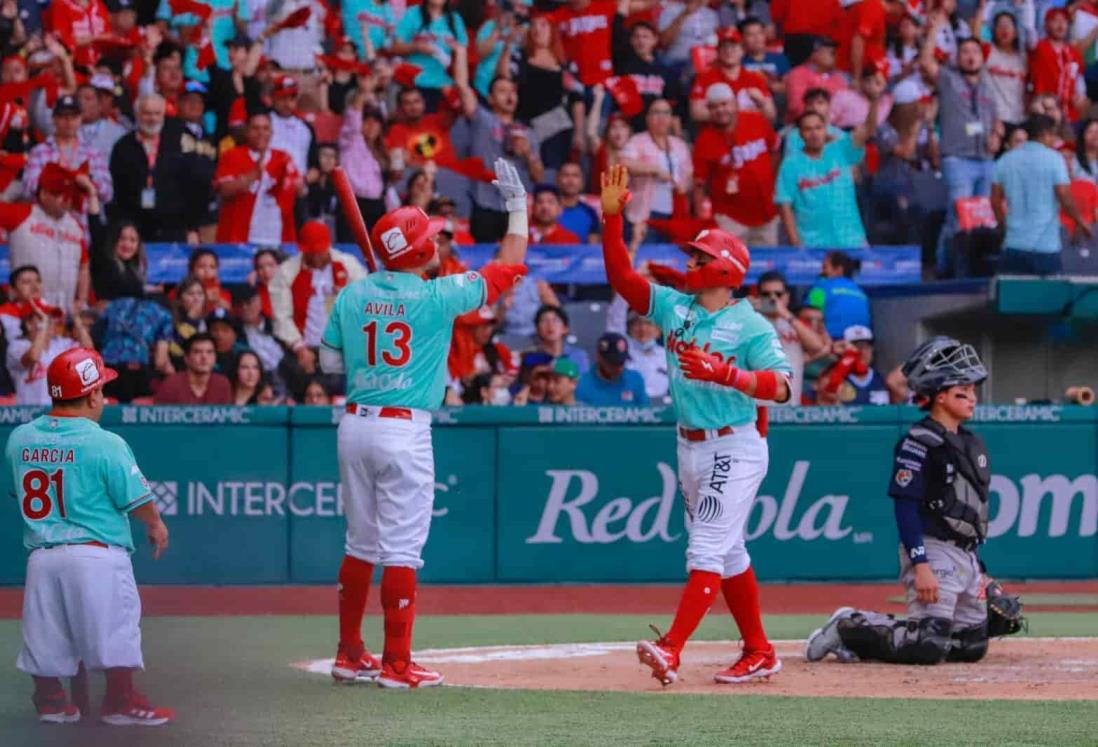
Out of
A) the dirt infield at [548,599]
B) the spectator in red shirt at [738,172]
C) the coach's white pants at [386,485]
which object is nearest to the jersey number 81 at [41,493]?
the coach's white pants at [386,485]

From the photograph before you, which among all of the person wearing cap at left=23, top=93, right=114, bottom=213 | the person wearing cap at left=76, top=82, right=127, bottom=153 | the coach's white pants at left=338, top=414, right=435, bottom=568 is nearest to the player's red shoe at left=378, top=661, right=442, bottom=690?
the coach's white pants at left=338, top=414, right=435, bottom=568

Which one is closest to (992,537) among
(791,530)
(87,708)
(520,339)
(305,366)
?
(791,530)

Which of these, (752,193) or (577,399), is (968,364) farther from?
(752,193)

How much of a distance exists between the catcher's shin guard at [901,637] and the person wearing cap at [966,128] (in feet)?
25.2

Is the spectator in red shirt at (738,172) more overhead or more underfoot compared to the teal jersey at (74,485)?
more overhead

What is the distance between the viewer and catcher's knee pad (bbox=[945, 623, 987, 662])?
7.91 m

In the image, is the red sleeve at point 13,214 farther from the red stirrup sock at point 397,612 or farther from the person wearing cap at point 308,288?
the red stirrup sock at point 397,612

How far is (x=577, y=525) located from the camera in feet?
40.8

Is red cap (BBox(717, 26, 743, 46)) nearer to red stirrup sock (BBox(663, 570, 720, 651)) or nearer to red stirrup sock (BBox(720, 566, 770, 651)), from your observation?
red stirrup sock (BBox(720, 566, 770, 651))

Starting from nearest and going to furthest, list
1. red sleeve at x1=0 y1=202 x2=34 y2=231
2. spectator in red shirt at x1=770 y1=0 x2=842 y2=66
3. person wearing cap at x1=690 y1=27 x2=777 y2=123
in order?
1. red sleeve at x1=0 y1=202 x2=34 y2=231
2. person wearing cap at x1=690 y1=27 x2=777 y2=123
3. spectator in red shirt at x1=770 y1=0 x2=842 y2=66

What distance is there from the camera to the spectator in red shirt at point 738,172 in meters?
14.8

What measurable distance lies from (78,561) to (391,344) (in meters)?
1.62

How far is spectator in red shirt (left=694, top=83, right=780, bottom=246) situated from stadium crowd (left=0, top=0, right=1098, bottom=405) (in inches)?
1.0

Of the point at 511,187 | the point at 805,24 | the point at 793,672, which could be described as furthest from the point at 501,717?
the point at 805,24
